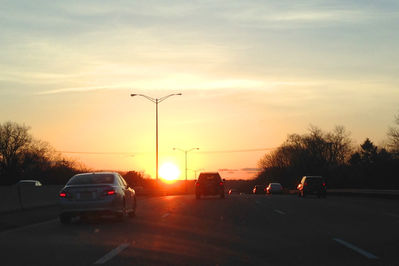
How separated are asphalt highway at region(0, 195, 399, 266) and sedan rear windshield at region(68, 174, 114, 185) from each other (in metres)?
1.47

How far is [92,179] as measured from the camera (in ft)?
64.2

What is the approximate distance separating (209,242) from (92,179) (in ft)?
25.6

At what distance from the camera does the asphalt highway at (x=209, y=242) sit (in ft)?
33.6

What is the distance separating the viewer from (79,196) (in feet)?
60.8

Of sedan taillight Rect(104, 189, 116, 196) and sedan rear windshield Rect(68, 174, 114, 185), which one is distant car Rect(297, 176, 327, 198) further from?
sedan taillight Rect(104, 189, 116, 196)

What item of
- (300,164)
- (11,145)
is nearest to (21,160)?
(11,145)

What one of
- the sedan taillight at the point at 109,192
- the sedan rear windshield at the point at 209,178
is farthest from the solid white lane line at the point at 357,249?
the sedan rear windshield at the point at 209,178

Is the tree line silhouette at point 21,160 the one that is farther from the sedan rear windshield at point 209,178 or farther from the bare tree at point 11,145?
the sedan rear windshield at point 209,178

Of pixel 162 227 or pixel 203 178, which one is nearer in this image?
pixel 162 227

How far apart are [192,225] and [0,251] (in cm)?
657

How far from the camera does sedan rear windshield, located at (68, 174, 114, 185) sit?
Result: 19.3 metres

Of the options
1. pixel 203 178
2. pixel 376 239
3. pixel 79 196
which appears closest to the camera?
pixel 376 239

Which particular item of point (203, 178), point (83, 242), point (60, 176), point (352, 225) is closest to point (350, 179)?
point (60, 176)

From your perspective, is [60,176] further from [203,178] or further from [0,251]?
[0,251]
